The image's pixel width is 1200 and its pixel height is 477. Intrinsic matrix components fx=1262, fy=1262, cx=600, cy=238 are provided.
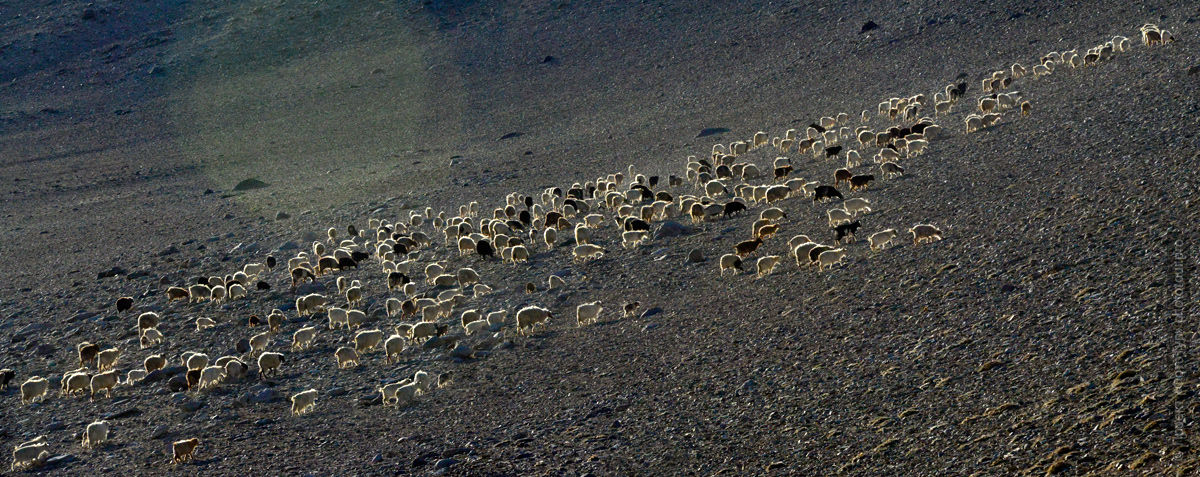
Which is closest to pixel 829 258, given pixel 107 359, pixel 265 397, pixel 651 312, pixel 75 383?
Result: pixel 651 312

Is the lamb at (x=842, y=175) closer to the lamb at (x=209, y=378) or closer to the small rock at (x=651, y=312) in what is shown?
the small rock at (x=651, y=312)

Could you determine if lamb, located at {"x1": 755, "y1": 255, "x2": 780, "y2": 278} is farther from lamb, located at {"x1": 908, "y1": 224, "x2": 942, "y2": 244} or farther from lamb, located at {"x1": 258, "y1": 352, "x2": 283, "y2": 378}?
lamb, located at {"x1": 258, "y1": 352, "x2": 283, "y2": 378}

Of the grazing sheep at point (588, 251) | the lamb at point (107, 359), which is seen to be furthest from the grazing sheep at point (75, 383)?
the grazing sheep at point (588, 251)

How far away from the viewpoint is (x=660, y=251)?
18.3m

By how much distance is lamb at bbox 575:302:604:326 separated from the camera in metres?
15.0

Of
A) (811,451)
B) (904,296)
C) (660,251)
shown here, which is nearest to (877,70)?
(660,251)

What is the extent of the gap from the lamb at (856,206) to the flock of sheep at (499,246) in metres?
0.02

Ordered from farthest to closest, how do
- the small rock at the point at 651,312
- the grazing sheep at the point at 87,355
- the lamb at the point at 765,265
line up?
the grazing sheep at the point at 87,355 → the lamb at the point at 765,265 → the small rock at the point at 651,312

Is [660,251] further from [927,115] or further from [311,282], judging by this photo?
[927,115]

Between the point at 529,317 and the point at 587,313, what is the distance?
2.30ft

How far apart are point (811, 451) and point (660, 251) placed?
28.7ft

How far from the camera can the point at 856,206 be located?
17.8 meters

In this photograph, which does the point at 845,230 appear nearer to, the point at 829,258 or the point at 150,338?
the point at 829,258

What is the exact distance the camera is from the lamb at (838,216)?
1738cm
